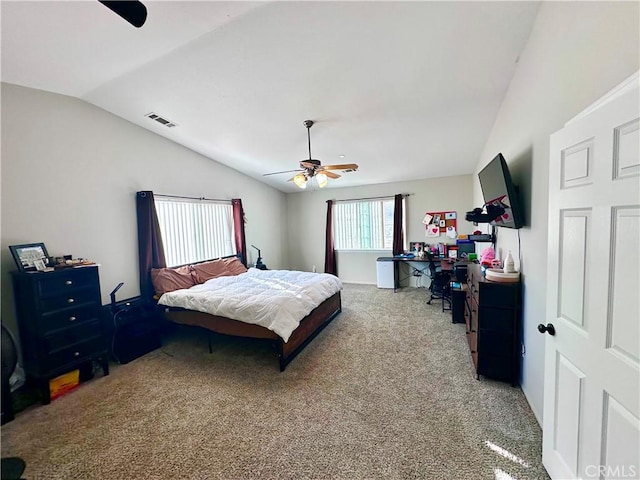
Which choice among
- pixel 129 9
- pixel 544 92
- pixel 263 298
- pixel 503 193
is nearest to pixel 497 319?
pixel 503 193

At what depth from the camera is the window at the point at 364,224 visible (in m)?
6.23

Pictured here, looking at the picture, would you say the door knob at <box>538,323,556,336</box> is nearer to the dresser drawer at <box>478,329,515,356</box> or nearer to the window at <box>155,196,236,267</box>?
the dresser drawer at <box>478,329,515,356</box>

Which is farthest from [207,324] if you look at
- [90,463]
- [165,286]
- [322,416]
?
[322,416]

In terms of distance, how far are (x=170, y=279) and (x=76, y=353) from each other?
1.30m

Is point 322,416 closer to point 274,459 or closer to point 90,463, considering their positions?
point 274,459

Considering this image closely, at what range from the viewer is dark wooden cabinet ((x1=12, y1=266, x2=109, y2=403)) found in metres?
2.31

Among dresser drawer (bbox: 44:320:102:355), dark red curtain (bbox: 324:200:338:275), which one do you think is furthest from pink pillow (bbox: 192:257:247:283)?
dark red curtain (bbox: 324:200:338:275)

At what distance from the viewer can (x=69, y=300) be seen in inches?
97.7

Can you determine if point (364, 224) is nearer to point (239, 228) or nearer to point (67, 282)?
point (239, 228)

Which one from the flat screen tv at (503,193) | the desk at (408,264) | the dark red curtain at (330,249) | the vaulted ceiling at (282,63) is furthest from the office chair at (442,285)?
the dark red curtain at (330,249)

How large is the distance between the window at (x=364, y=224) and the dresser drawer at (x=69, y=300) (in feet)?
16.1

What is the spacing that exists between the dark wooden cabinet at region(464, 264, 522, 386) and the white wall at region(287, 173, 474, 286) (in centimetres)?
360

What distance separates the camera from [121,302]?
10.8 feet

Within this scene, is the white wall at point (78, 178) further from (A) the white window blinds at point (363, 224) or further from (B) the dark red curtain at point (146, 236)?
(A) the white window blinds at point (363, 224)
